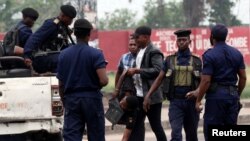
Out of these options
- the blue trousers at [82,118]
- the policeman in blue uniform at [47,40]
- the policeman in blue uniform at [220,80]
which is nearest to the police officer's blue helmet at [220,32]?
the policeman in blue uniform at [220,80]

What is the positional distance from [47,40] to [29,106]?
132 cm

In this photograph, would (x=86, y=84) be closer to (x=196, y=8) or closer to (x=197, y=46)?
(x=197, y=46)

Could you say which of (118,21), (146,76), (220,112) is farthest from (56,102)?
(118,21)

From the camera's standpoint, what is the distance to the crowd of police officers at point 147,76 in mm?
8031

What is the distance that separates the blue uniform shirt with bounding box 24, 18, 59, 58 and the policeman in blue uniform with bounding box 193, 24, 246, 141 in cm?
242

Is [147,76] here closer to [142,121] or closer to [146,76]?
[146,76]

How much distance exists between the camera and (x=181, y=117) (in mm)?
9453

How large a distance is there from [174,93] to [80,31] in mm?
1839

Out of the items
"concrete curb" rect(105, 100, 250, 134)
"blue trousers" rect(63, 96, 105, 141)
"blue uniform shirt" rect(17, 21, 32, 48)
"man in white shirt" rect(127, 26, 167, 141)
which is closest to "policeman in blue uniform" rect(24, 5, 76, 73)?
"blue uniform shirt" rect(17, 21, 32, 48)

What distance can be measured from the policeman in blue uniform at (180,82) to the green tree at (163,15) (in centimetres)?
4848

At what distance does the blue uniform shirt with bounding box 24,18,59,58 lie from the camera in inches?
396

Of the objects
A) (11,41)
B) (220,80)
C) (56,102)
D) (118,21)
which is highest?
(11,41)

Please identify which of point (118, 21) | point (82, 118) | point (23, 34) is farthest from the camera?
point (118, 21)

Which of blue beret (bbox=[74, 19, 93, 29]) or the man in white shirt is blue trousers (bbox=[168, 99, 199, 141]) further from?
blue beret (bbox=[74, 19, 93, 29])
